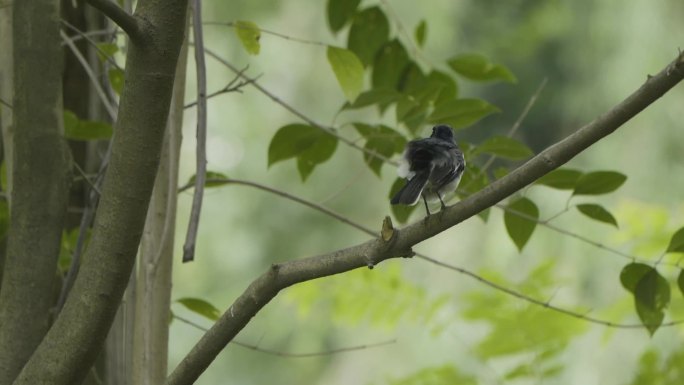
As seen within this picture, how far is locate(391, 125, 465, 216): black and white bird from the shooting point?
6.64 feet

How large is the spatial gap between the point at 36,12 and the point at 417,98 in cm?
89

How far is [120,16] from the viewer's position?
1436mm

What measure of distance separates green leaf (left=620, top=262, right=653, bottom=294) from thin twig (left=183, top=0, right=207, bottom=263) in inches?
35.4

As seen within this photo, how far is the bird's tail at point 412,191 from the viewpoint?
1881 mm

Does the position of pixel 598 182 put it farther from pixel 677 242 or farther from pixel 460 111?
pixel 460 111

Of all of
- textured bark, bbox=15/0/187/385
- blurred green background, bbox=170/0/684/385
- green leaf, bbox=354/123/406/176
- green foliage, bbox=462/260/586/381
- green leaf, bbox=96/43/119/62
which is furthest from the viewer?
blurred green background, bbox=170/0/684/385

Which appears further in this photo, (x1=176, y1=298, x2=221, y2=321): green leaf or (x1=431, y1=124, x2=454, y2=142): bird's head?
(x1=431, y1=124, x2=454, y2=142): bird's head

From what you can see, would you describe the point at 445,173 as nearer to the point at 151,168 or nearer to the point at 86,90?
the point at 151,168

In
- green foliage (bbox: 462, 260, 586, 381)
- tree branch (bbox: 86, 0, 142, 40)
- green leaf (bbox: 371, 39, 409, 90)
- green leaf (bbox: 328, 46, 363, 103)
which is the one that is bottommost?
tree branch (bbox: 86, 0, 142, 40)

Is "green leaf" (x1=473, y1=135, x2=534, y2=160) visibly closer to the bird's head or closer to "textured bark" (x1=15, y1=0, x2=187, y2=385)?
the bird's head

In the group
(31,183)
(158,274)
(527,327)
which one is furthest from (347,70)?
(527,327)

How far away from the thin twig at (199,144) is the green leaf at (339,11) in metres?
0.69

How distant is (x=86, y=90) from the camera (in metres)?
2.52

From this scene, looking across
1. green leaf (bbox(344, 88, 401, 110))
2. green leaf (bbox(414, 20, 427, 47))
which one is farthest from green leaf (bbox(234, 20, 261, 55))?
green leaf (bbox(414, 20, 427, 47))
